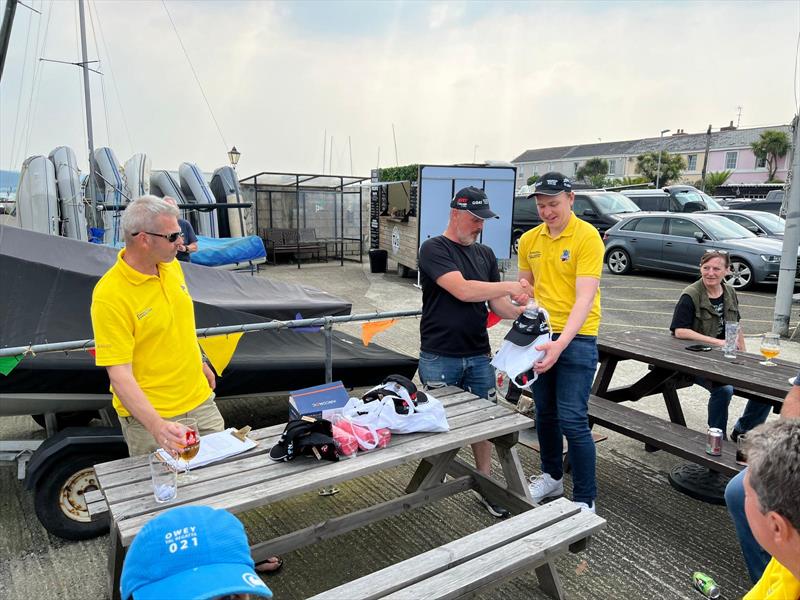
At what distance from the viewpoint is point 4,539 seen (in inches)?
130

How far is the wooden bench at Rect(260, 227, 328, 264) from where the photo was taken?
57.5ft

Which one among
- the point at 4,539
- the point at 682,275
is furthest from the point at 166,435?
the point at 682,275

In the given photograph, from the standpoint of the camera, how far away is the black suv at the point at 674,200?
740 inches

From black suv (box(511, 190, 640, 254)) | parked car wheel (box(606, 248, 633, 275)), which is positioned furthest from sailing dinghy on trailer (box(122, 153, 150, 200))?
parked car wheel (box(606, 248, 633, 275))

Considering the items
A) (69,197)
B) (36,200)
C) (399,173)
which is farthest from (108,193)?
(399,173)

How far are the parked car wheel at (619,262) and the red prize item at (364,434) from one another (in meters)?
13.8

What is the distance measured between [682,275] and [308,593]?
46.5ft

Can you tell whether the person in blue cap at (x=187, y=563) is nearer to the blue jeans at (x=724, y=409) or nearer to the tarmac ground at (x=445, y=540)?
the tarmac ground at (x=445, y=540)

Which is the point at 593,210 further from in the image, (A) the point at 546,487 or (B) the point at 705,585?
(B) the point at 705,585

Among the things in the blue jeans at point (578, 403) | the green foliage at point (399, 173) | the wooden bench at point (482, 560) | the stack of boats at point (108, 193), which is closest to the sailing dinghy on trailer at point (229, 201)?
the stack of boats at point (108, 193)

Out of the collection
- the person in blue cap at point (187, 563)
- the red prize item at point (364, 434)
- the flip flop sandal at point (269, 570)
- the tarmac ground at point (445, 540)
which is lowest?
the tarmac ground at point (445, 540)

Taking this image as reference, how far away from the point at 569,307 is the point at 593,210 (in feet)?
50.1

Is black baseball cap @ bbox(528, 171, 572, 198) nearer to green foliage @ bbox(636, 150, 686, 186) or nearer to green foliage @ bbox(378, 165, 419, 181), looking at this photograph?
green foliage @ bbox(378, 165, 419, 181)

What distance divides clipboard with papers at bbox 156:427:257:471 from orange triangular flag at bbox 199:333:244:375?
3.41 feet
